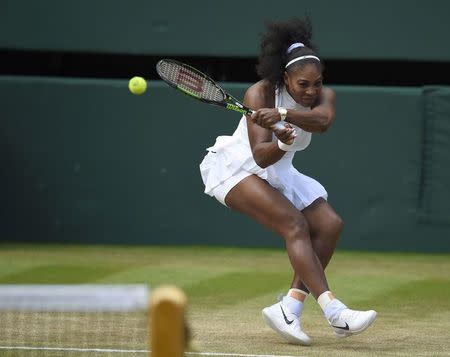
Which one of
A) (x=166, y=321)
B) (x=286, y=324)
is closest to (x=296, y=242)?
(x=286, y=324)

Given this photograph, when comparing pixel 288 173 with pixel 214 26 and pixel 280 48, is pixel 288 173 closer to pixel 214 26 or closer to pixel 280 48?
pixel 280 48

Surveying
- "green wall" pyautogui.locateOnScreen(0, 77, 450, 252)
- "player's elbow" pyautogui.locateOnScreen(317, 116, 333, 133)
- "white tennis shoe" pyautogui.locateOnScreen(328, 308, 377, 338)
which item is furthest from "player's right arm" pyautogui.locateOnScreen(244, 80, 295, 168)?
"green wall" pyautogui.locateOnScreen(0, 77, 450, 252)

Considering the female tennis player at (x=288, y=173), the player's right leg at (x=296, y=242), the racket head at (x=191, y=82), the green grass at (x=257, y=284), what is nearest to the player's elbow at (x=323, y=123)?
the female tennis player at (x=288, y=173)

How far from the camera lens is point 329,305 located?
248 inches

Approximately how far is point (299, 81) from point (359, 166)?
4955 mm

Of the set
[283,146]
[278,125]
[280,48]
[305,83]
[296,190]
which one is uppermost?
[280,48]

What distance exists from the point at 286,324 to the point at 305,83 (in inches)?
51.6

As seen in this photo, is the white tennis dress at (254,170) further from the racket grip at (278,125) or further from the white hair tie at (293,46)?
the racket grip at (278,125)

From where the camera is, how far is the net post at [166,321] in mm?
3074

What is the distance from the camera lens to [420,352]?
6254 mm

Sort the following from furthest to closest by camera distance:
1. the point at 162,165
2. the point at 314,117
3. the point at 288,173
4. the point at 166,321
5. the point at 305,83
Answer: the point at 162,165 < the point at 288,173 < the point at 305,83 < the point at 314,117 < the point at 166,321

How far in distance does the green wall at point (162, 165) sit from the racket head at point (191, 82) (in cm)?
440

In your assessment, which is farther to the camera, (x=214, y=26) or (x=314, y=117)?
(x=214, y=26)

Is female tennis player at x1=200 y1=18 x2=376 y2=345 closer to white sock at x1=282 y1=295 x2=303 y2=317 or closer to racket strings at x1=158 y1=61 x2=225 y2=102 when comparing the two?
white sock at x1=282 y1=295 x2=303 y2=317
